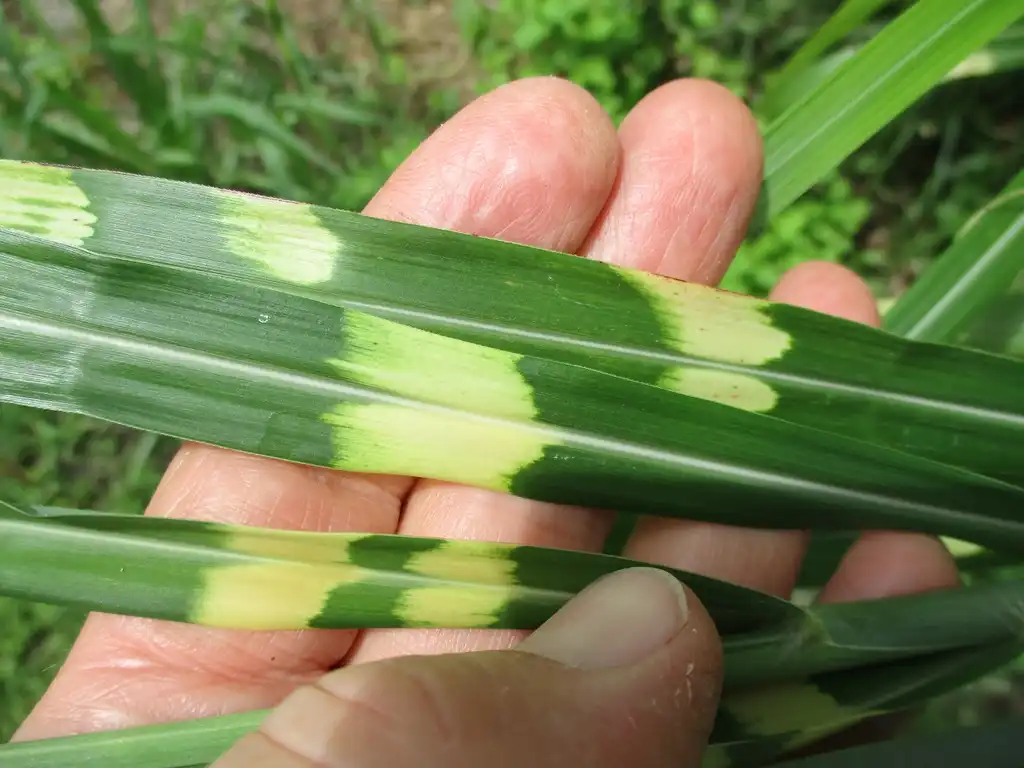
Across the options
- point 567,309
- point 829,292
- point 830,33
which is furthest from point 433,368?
point 830,33

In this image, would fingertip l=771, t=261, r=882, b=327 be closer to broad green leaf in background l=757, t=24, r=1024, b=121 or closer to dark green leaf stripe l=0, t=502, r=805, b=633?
broad green leaf in background l=757, t=24, r=1024, b=121

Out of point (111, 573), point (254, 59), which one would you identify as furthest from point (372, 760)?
point (254, 59)

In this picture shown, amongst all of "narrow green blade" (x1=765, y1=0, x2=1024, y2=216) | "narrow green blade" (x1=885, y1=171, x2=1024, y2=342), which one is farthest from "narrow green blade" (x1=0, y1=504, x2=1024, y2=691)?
"narrow green blade" (x1=765, y1=0, x2=1024, y2=216)

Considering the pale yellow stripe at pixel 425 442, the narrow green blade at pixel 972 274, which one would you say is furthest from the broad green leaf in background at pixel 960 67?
the pale yellow stripe at pixel 425 442

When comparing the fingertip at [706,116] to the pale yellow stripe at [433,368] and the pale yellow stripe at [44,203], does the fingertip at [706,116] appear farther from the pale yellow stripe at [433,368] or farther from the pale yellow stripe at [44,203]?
the pale yellow stripe at [44,203]

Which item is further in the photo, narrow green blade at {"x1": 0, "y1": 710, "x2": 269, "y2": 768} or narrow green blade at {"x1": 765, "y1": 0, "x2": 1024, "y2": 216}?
narrow green blade at {"x1": 765, "y1": 0, "x2": 1024, "y2": 216}
